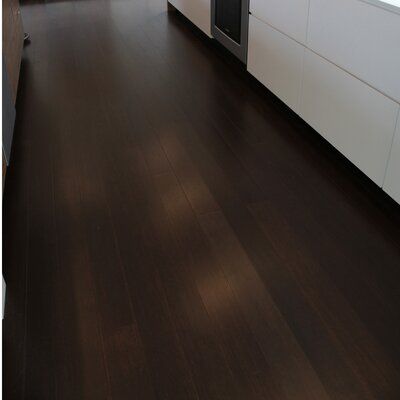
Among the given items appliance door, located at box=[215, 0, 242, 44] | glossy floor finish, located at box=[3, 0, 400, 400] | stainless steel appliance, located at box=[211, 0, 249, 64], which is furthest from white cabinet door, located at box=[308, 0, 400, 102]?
appliance door, located at box=[215, 0, 242, 44]

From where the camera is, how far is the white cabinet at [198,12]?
396 cm

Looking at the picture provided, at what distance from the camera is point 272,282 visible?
1850 millimetres

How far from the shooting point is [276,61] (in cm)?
292

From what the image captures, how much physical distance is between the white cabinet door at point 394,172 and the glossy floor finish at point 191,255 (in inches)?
5.0

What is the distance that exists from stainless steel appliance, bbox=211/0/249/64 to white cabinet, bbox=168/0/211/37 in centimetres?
12

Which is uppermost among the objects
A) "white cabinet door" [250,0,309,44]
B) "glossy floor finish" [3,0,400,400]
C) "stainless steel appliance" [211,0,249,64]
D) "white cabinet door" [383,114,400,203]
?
"white cabinet door" [250,0,309,44]

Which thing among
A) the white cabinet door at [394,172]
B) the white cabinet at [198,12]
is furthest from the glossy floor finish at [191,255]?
the white cabinet at [198,12]

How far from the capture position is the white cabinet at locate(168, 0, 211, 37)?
3.96 meters

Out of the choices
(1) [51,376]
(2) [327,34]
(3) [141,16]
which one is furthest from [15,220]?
(3) [141,16]

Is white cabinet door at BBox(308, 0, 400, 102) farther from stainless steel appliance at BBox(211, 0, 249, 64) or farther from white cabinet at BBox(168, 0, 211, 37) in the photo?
white cabinet at BBox(168, 0, 211, 37)

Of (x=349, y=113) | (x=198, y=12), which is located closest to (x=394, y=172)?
(x=349, y=113)

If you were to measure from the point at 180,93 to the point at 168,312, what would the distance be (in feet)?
6.38

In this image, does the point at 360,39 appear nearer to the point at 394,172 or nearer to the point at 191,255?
the point at 394,172

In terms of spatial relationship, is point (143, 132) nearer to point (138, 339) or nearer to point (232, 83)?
point (232, 83)
